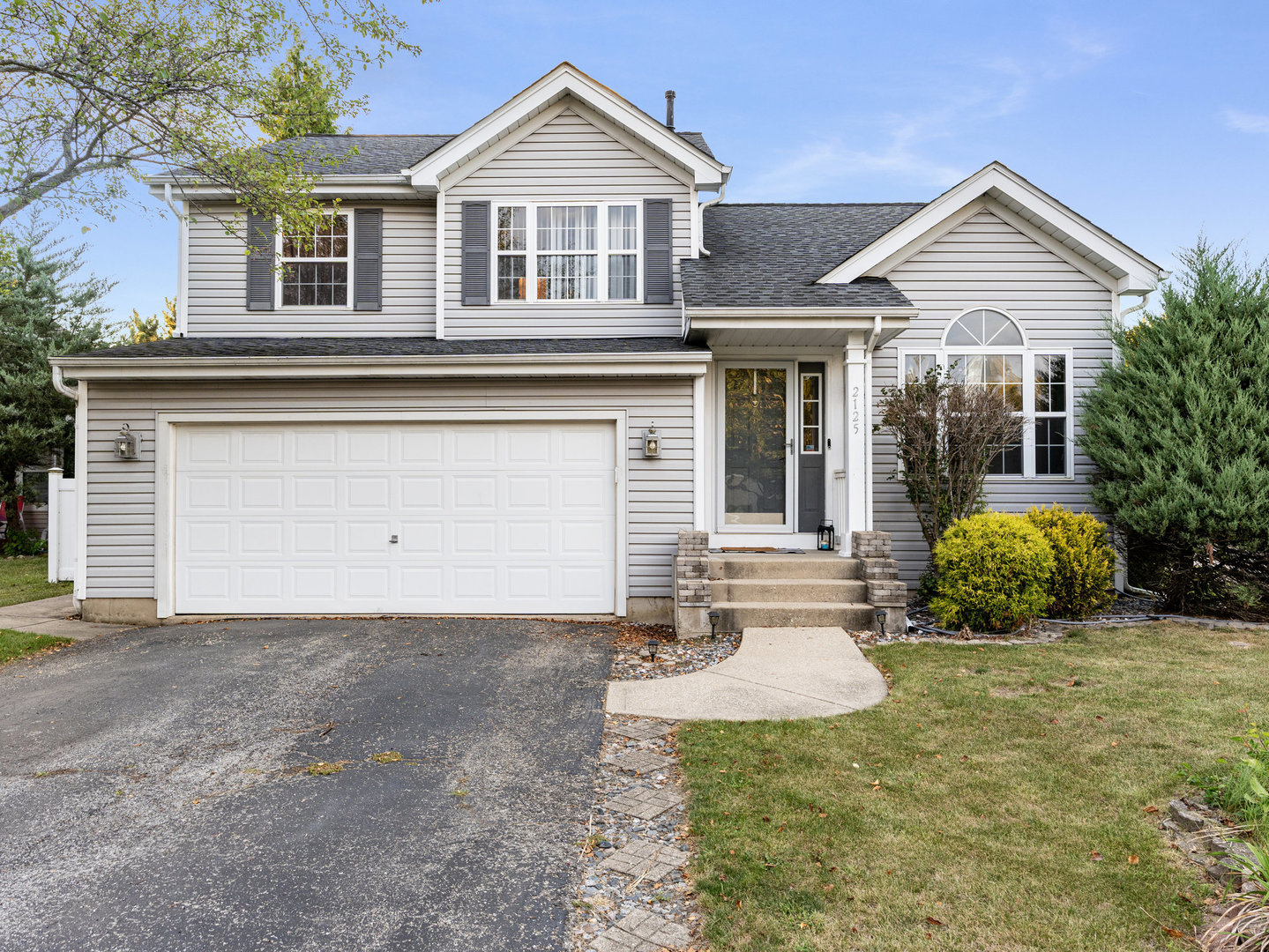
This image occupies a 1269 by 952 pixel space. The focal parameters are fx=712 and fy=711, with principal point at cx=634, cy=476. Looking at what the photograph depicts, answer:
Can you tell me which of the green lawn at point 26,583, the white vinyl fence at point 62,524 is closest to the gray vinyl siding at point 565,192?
the green lawn at point 26,583

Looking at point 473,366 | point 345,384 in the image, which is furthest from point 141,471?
point 473,366

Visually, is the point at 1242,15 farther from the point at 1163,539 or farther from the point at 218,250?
the point at 218,250

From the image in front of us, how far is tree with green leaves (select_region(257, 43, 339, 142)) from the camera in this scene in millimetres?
8898

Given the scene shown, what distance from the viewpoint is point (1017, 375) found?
9.40m

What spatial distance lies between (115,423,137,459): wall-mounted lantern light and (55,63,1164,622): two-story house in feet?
0.12

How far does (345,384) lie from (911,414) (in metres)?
6.57

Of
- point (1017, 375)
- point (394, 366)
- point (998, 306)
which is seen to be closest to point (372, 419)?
point (394, 366)

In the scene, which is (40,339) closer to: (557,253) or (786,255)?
(557,253)

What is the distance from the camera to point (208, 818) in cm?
363

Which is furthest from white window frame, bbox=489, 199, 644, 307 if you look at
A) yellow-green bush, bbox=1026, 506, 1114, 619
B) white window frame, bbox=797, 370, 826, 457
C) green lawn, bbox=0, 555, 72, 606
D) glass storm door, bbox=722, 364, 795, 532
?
green lawn, bbox=0, 555, 72, 606

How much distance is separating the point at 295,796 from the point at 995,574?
639 cm

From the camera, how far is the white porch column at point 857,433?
313 inches

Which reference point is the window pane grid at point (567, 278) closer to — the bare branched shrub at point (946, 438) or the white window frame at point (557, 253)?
the white window frame at point (557, 253)

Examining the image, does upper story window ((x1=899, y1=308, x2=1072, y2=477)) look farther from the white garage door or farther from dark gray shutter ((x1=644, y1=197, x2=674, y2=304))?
the white garage door
